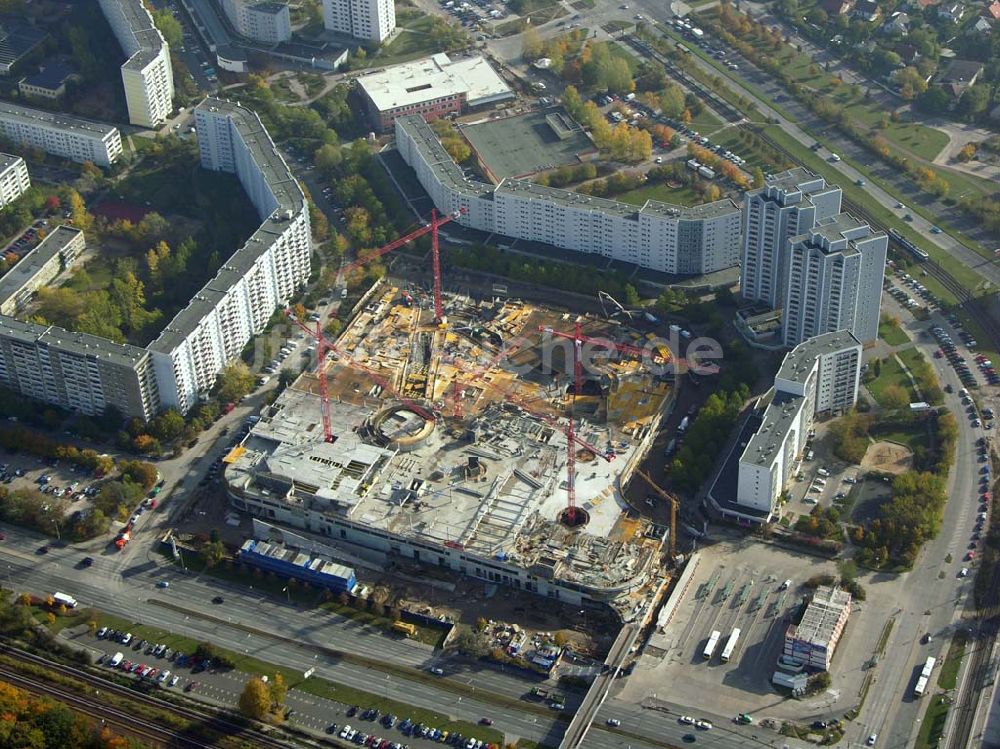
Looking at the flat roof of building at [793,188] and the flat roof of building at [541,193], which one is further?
the flat roof of building at [541,193]

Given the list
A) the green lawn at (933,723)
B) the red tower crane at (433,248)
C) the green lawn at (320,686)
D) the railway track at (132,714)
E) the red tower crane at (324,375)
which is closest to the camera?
→ the green lawn at (933,723)

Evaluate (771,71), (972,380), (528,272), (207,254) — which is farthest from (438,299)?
(771,71)

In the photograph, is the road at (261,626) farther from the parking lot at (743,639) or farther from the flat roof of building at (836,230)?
the flat roof of building at (836,230)

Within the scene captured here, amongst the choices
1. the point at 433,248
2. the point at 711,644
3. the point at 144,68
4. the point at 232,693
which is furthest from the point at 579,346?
the point at 144,68

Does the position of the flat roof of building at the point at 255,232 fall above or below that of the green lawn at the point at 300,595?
above

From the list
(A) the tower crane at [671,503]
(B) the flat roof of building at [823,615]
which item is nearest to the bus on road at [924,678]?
(B) the flat roof of building at [823,615]

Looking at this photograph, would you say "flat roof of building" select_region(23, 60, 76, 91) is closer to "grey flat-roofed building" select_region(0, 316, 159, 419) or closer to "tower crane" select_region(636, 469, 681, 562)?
"grey flat-roofed building" select_region(0, 316, 159, 419)
